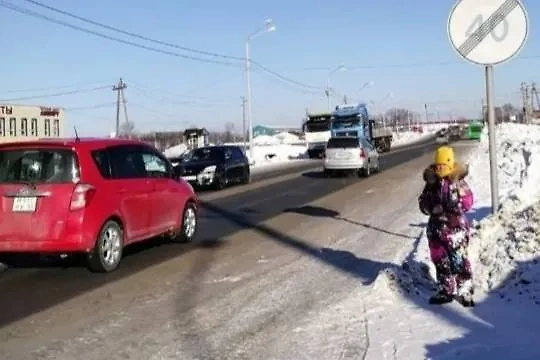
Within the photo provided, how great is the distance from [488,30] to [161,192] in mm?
5615

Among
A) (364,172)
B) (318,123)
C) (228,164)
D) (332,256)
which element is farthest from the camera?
(318,123)

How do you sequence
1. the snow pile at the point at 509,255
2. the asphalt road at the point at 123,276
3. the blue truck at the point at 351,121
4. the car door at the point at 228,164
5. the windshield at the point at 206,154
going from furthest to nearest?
1. the blue truck at the point at 351,121
2. the windshield at the point at 206,154
3. the car door at the point at 228,164
4. the asphalt road at the point at 123,276
5. the snow pile at the point at 509,255

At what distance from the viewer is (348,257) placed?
32.3 ft

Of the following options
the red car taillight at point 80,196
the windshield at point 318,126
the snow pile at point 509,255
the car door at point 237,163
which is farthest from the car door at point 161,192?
the windshield at point 318,126

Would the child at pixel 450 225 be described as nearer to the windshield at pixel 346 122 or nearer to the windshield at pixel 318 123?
the windshield at pixel 346 122

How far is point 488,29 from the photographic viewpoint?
284 inches

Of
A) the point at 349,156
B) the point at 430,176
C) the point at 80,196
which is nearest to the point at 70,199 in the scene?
the point at 80,196

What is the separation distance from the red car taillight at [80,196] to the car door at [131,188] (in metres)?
0.59

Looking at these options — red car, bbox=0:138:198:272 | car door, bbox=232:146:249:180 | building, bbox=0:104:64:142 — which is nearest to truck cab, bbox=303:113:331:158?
car door, bbox=232:146:249:180

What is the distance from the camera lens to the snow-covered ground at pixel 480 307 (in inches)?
204

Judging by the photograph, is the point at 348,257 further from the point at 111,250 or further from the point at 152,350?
the point at 152,350

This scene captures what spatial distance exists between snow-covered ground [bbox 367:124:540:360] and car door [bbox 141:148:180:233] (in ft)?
12.7

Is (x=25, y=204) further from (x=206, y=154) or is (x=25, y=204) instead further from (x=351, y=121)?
(x=351, y=121)

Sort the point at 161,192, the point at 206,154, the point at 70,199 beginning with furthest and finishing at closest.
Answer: the point at 206,154 → the point at 161,192 → the point at 70,199
